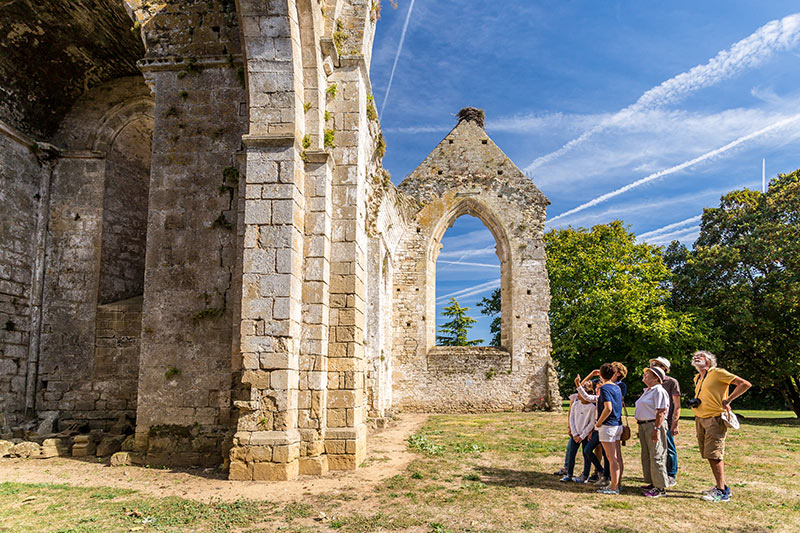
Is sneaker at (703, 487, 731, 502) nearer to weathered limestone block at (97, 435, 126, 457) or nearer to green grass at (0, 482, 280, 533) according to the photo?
green grass at (0, 482, 280, 533)

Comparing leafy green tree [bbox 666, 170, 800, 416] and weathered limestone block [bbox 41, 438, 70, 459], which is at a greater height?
leafy green tree [bbox 666, 170, 800, 416]

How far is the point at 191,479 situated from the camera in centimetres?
690

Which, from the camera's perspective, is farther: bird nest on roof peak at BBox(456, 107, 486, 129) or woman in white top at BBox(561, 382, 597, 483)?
bird nest on roof peak at BBox(456, 107, 486, 129)

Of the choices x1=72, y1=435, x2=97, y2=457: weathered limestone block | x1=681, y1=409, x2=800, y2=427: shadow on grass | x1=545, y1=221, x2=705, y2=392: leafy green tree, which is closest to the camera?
x1=72, y1=435, x2=97, y2=457: weathered limestone block

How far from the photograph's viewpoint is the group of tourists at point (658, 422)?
5.79 metres

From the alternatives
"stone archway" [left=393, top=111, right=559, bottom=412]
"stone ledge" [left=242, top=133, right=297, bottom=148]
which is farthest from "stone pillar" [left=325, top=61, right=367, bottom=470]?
"stone archway" [left=393, top=111, right=559, bottom=412]

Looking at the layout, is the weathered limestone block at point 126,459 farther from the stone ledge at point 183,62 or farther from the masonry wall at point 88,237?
the stone ledge at point 183,62

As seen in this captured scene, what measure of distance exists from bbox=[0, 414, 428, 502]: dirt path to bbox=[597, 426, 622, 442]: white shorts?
2.52 meters

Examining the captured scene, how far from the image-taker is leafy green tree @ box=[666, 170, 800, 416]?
57.9ft

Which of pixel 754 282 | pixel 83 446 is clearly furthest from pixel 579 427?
pixel 754 282

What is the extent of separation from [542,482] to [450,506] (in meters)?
1.67

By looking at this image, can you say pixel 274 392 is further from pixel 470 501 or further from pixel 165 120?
pixel 165 120

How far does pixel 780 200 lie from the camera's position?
1884 centimetres

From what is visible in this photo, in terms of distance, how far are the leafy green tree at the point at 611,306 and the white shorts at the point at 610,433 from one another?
48.9 ft
